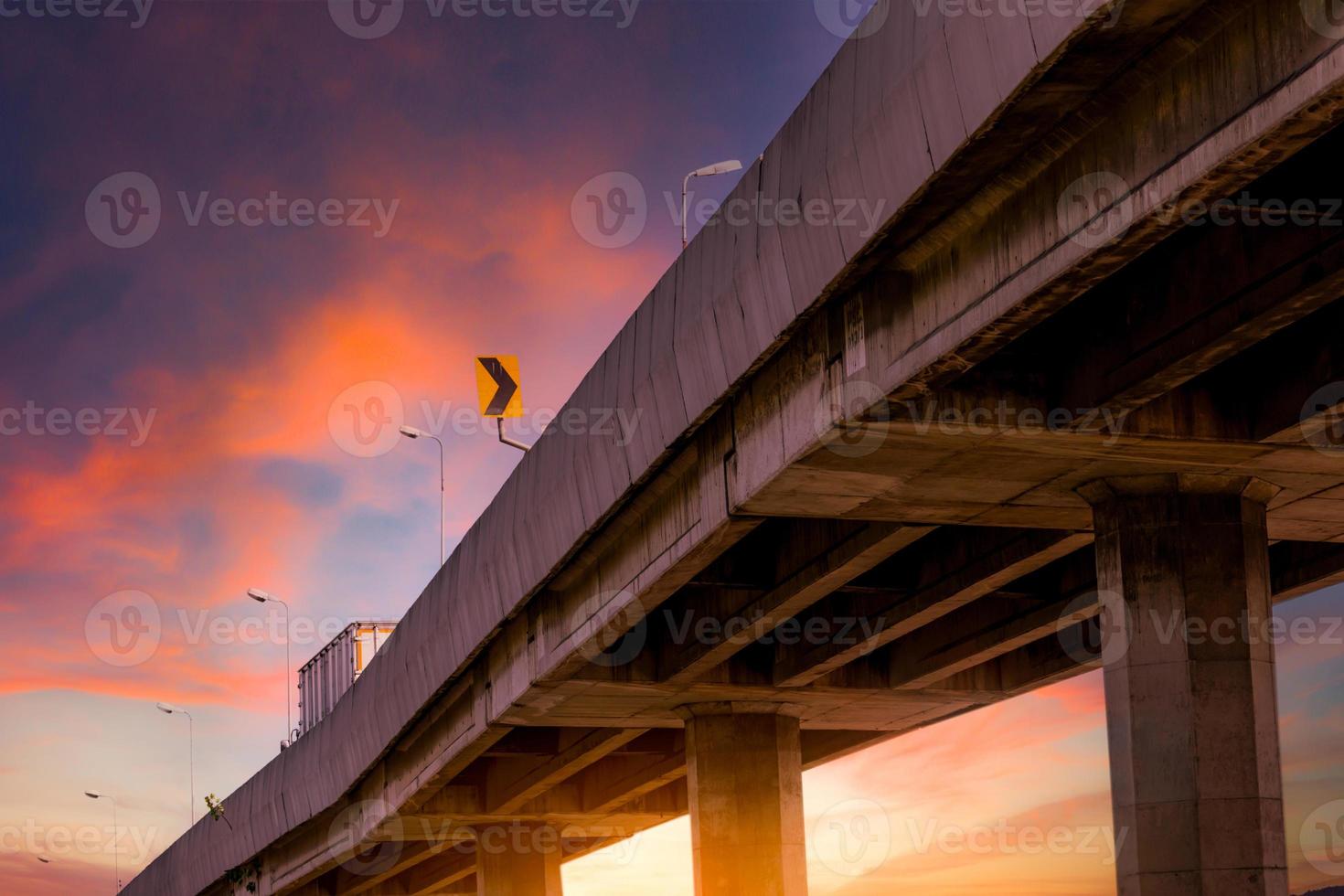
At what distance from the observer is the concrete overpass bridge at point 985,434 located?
10.0 metres

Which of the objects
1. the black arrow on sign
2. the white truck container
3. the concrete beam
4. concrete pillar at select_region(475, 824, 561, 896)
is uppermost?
the black arrow on sign

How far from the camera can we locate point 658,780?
3147 cm

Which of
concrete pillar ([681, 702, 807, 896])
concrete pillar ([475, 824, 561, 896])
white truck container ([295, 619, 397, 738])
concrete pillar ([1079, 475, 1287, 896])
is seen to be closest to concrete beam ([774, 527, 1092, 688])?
concrete pillar ([681, 702, 807, 896])

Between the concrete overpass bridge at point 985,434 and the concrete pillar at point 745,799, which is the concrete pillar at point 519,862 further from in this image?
the concrete overpass bridge at point 985,434

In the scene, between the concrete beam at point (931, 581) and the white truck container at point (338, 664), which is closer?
the concrete beam at point (931, 581)

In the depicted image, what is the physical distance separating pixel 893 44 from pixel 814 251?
6.79ft

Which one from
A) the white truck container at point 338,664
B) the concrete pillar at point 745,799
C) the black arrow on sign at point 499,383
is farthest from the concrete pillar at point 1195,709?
the white truck container at point 338,664

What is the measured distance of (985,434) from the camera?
13430 millimetres

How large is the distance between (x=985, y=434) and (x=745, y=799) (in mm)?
12331

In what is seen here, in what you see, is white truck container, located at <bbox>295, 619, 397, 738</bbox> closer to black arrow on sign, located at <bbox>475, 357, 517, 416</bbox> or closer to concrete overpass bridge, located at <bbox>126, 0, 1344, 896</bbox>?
black arrow on sign, located at <bbox>475, 357, 517, 416</bbox>

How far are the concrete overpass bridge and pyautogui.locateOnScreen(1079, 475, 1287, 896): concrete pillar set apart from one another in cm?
3

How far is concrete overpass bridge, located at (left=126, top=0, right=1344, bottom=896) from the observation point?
10.0m

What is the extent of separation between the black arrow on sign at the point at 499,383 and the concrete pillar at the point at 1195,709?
15759 mm

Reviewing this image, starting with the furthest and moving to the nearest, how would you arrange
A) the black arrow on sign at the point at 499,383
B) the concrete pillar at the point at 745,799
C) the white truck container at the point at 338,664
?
the white truck container at the point at 338,664, the black arrow on sign at the point at 499,383, the concrete pillar at the point at 745,799
